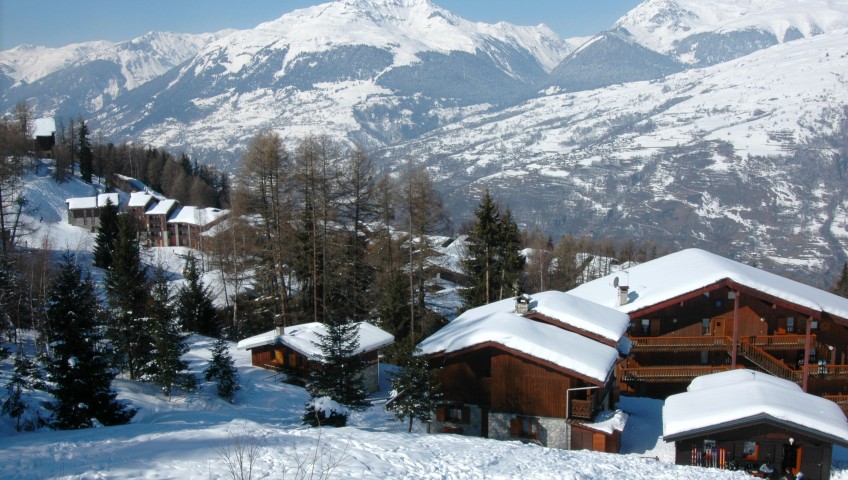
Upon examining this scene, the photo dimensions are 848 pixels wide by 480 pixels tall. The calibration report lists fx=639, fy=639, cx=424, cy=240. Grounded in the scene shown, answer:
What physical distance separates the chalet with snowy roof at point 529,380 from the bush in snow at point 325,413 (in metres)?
4.40

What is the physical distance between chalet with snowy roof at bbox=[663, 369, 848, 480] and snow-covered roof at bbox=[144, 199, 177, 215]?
235 feet

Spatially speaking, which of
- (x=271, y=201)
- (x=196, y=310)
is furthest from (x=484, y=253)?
(x=196, y=310)

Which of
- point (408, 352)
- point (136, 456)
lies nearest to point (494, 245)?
point (408, 352)

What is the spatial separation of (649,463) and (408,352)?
355 inches

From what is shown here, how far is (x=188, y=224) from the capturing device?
8019 centimetres

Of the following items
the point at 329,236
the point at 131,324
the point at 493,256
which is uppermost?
the point at 329,236

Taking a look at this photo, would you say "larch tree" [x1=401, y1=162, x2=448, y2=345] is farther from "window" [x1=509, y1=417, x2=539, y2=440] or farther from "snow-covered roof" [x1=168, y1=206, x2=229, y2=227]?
"snow-covered roof" [x1=168, y1=206, x2=229, y2=227]

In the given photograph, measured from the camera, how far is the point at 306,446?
49.5ft

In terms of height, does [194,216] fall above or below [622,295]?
above

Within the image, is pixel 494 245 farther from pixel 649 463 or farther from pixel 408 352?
pixel 649 463

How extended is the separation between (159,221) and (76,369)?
67.2 meters

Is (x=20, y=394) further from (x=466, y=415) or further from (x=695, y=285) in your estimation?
(x=695, y=285)

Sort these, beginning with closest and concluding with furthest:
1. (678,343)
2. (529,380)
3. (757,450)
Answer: (757,450)
(529,380)
(678,343)

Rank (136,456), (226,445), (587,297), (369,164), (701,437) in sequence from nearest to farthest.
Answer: (136,456) < (226,445) < (701,437) < (587,297) < (369,164)
